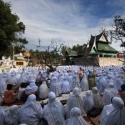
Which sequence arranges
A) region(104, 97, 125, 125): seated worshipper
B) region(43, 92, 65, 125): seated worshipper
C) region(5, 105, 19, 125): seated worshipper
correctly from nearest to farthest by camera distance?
region(104, 97, 125, 125): seated worshipper, region(5, 105, 19, 125): seated worshipper, region(43, 92, 65, 125): seated worshipper

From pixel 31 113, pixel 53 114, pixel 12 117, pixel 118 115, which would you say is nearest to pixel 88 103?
pixel 53 114

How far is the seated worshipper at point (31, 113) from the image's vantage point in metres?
4.07

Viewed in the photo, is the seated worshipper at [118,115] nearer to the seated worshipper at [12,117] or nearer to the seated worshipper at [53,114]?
the seated worshipper at [53,114]

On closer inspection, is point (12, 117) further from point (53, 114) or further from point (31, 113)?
point (53, 114)

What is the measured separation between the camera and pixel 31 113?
4.13 metres

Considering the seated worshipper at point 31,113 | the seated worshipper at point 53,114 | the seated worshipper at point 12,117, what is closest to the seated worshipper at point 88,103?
the seated worshipper at point 53,114

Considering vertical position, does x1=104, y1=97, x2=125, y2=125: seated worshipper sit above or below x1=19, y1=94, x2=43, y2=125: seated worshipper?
above

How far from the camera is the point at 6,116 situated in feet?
13.3

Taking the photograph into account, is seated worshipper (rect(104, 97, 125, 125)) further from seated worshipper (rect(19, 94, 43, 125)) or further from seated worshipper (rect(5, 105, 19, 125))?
seated worshipper (rect(5, 105, 19, 125))

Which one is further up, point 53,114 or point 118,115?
point 118,115

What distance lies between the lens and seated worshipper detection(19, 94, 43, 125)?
407 centimetres

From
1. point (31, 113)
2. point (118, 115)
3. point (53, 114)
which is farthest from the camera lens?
point (53, 114)

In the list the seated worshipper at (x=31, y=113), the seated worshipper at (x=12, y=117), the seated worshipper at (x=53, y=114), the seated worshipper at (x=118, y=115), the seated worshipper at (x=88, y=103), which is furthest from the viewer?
the seated worshipper at (x=88, y=103)

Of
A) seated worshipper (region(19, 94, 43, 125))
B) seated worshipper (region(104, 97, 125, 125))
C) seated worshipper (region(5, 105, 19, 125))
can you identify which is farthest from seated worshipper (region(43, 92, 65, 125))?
seated worshipper (region(104, 97, 125, 125))
